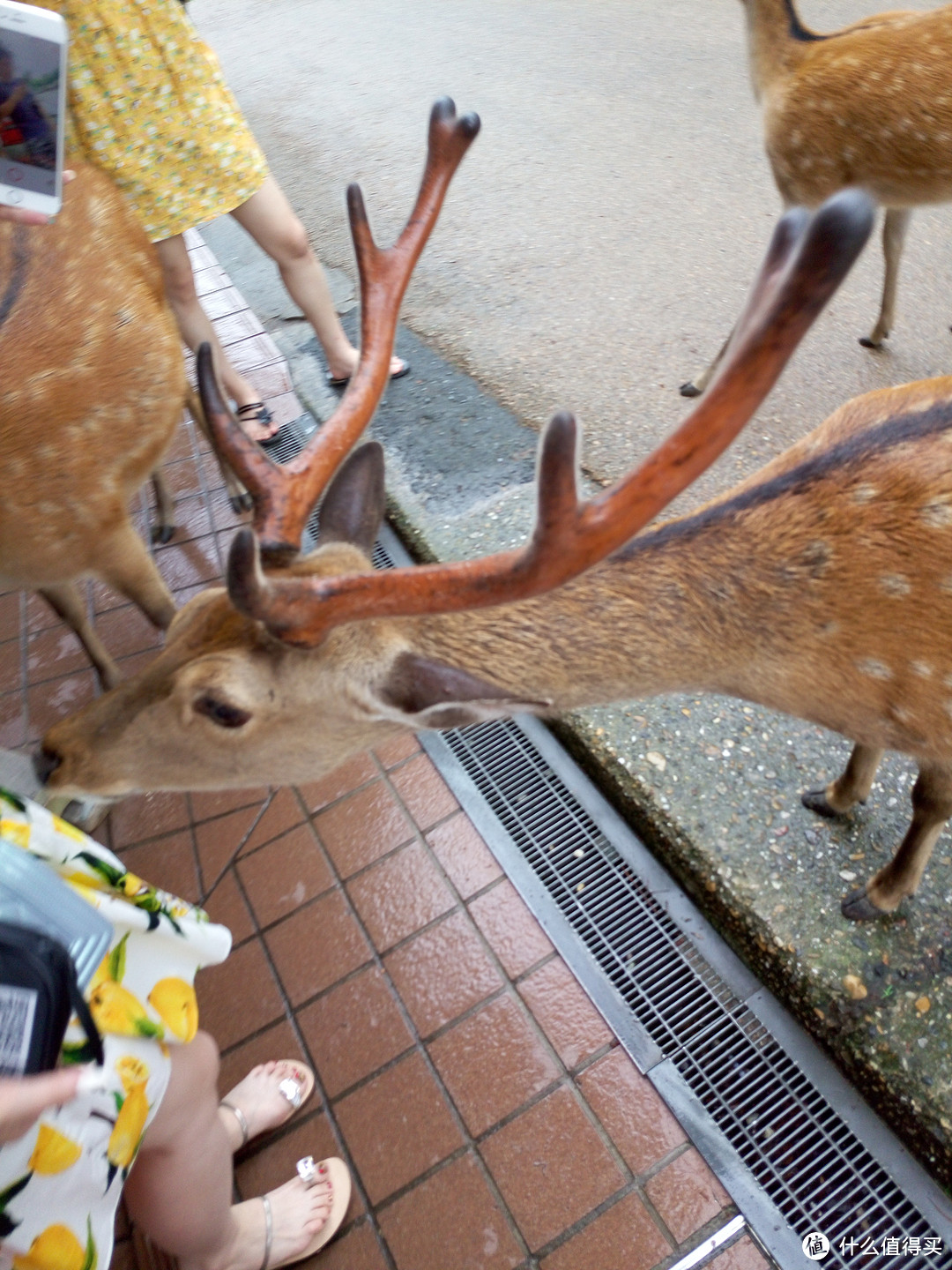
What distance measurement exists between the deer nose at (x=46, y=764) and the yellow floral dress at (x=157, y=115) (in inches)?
77.2

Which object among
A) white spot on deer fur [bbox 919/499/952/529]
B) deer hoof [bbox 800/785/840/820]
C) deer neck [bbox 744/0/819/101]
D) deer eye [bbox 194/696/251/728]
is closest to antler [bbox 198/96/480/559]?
deer eye [bbox 194/696/251/728]

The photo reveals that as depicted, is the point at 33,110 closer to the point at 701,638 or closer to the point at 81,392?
the point at 81,392

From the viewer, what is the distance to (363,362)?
1.69 metres

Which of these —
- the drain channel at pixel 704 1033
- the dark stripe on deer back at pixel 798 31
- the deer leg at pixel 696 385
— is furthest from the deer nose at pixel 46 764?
the dark stripe on deer back at pixel 798 31

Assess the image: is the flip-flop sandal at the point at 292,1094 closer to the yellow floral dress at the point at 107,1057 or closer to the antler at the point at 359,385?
the yellow floral dress at the point at 107,1057

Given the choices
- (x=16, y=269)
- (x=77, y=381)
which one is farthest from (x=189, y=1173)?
(x=16, y=269)

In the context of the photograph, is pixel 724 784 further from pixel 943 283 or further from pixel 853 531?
pixel 943 283

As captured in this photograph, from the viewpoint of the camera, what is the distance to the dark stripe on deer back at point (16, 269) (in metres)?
2.34

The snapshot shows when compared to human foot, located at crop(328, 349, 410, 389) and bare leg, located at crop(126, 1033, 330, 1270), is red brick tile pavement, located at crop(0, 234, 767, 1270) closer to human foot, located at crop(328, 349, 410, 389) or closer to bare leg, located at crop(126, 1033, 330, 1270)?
bare leg, located at crop(126, 1033, 330, 1270)

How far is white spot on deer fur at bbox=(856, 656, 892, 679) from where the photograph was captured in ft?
5.24

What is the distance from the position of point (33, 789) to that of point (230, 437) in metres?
1.17

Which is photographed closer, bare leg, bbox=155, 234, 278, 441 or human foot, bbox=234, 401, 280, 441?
bare leg, bbox=155, 234, 278, 441

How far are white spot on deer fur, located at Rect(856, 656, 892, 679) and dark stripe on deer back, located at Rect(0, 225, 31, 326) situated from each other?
7.82 feet

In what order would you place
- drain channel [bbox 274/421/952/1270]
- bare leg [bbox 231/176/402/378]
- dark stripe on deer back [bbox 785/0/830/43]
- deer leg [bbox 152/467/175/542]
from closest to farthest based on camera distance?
drain channel [bbox 274/421/952/1270] → bare leg [bbox 231/176/402/378] → dark stripe on deer back [bbox 785/0/830/43] → deer leg [bbox 152/467/175/542]
